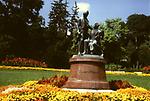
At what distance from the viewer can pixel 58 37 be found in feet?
187

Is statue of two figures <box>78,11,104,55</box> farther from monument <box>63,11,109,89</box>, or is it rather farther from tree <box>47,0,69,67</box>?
tree <box>47,0,69,67</box>

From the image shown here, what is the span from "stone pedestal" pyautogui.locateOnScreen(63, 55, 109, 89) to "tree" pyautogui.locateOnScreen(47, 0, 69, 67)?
97.5 ft

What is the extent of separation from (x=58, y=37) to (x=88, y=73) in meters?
40.6

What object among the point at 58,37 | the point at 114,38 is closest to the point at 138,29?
the point at 114,38

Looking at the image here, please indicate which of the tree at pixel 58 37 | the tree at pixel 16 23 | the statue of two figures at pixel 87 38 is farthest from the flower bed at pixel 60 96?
the tree at pixel 16 23

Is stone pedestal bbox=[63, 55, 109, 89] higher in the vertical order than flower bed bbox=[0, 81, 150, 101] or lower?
higher

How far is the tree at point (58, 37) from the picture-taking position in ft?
154

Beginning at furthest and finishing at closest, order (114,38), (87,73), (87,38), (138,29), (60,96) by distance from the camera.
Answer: (138,29) → (114,38) → (87,38) → (87,73) → (60,96)

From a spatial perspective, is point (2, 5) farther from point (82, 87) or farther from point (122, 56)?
point (82, 87)

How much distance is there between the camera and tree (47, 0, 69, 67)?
154 feet

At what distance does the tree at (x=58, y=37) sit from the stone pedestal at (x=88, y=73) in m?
29.7

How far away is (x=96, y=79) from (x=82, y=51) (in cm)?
177

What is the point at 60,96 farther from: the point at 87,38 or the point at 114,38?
the point at 114,38

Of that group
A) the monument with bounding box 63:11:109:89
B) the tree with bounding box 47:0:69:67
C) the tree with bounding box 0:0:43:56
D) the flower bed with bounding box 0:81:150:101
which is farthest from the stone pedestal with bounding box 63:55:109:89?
the tree with bounding box 0:0:43:56
